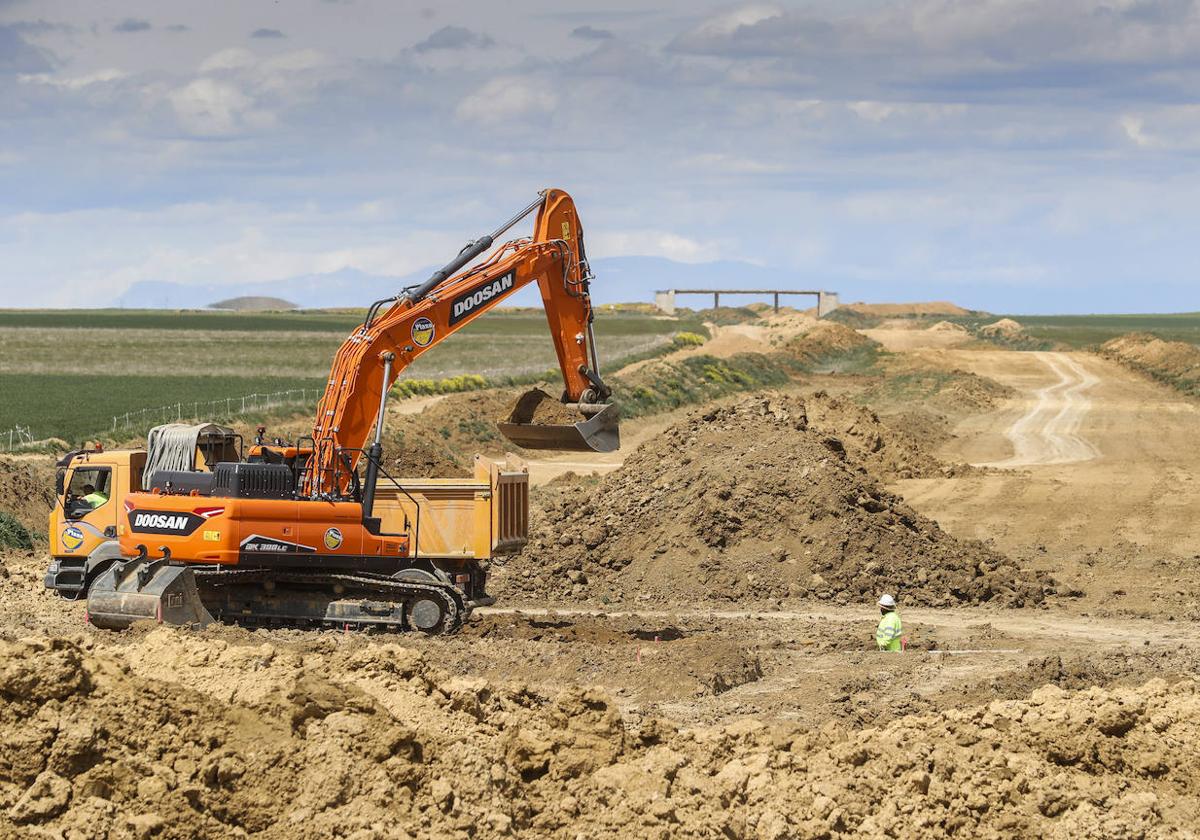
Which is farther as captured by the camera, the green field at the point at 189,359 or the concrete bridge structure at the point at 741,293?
the concrete bridge structure at the point at 741,293

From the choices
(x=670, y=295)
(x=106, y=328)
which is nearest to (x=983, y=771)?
(x=106, y=328)

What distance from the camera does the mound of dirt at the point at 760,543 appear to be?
2388 centimetres

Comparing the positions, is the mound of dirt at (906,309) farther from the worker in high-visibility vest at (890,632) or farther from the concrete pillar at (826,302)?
the worker in high-visibility vest at (890,632)

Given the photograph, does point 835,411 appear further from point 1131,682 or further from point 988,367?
point 988,367

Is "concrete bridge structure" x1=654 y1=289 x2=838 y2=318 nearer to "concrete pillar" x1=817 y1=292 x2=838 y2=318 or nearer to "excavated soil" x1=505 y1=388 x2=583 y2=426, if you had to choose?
"concrete pillar" x1=817 y1=292 x2=838 y2=318

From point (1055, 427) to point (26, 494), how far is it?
34915 mm

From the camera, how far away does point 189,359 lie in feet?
287

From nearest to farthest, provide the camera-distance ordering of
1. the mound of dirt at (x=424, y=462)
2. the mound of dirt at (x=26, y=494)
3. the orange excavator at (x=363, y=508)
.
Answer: the orange excavator at (x=363, y=508) < the mound of dirt at (x=26, y=494) < the mound of dirt at (x=424, y=462)

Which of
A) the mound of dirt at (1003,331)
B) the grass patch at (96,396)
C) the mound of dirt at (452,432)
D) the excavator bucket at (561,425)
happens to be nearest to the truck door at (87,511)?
the excavator bucket at (561,425)

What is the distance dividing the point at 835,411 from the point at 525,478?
23.5 meters

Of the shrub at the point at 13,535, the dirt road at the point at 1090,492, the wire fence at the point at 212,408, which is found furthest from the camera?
the wire fence at the point at 212,408

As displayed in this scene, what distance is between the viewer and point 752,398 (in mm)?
30547

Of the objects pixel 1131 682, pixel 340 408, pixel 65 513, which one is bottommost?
pixel 1131 682

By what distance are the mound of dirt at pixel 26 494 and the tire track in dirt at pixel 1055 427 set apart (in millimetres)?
25080
